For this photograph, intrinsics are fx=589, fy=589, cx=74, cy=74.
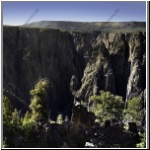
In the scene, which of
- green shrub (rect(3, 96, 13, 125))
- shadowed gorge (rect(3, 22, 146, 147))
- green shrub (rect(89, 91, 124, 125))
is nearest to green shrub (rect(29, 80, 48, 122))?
shadowed gorge (rect(3, 22, 146, 147))

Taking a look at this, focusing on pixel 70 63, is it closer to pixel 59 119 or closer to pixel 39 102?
pixel 39 102

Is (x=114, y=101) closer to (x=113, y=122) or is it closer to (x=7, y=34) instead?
(x=113, y=122)

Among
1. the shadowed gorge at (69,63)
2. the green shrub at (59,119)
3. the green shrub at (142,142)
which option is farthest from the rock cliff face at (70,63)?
the green shrub at (142,142)

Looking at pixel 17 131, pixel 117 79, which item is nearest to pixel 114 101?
pixel 117 79

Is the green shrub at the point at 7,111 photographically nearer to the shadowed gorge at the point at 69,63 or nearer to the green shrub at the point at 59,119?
the shadowed gorge at the point at 69,63

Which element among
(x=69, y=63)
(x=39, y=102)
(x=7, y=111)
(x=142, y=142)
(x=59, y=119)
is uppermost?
(x=69, y=63)

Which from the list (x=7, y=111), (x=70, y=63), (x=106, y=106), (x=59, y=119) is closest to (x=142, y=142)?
(x=106, y=106)
